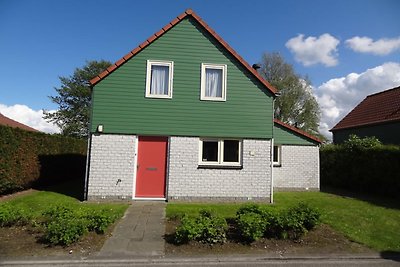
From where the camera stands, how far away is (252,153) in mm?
12641

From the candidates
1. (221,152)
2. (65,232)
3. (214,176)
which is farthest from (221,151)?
(65,232)

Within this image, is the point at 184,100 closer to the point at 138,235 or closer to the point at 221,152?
the point at 221,152

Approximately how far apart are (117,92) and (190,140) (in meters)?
3.33

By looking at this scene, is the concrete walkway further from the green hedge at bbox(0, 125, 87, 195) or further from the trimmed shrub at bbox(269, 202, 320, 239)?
the green hedge at bbox(0, 125, 87, 195)

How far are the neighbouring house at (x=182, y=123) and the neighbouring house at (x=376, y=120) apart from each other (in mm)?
13507

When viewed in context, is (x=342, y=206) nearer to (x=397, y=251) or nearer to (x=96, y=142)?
(x=397, y=251)

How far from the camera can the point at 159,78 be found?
12.6 m

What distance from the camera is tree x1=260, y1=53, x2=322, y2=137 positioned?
4209 cm

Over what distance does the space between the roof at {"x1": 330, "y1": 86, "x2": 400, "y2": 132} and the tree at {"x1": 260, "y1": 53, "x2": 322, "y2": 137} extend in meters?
13.8

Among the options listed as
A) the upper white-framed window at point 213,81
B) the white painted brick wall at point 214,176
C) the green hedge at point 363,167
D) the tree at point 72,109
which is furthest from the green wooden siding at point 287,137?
the tree at point 72,109

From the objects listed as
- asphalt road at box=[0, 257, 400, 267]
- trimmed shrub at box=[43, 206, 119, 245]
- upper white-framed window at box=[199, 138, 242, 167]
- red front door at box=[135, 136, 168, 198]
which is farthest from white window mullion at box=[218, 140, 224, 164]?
asphalt road at box=[0, 257, 400, 267]

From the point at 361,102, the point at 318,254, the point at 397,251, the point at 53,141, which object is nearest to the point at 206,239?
the point at 318,254

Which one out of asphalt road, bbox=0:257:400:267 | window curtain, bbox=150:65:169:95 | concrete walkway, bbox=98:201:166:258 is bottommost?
asphalt road, bbox=0:257:400:267

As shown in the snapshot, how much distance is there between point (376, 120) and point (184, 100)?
1766cm
